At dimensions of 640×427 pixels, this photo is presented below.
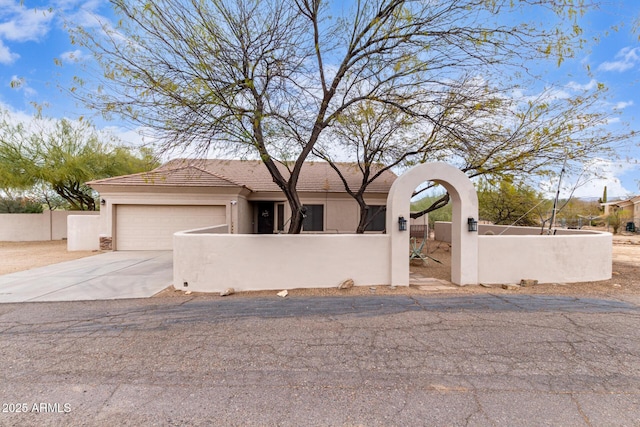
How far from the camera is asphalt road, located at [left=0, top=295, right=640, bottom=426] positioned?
2609 mm

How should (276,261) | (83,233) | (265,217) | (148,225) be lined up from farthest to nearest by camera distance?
(265,217) < (83,233) < (148,225) < (276,261)

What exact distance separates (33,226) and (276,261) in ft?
65.2

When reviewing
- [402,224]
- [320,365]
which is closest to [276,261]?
[402,224]

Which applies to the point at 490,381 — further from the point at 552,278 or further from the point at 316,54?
the point at 316,54

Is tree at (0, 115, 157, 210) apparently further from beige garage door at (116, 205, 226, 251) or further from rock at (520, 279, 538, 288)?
rock at (520, 279, 538, 288)

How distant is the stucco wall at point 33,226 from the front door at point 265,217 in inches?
368

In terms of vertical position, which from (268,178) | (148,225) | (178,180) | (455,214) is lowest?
(148,225)

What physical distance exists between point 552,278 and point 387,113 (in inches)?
256

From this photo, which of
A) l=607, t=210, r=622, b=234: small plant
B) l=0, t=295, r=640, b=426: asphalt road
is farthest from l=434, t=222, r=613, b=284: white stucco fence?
l=607, t=210, r=622, b=234: small plant

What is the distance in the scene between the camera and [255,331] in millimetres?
4453

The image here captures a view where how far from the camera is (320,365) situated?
11.3 feet

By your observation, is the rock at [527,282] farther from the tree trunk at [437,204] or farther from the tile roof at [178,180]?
the tile roof at [178,180]

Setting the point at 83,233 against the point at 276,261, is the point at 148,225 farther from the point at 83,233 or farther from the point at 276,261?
the point at 276,261

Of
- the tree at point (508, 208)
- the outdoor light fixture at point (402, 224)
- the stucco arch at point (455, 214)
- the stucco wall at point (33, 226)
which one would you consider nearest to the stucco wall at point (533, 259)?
the stucco arch at point (455, 214)
